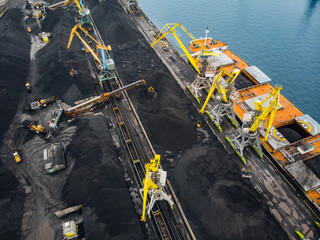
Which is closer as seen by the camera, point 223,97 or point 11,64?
point 223,97

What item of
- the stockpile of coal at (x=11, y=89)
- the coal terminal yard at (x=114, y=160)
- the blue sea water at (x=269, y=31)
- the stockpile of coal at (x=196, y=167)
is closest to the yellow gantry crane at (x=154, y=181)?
the coal terminal yard at (x=114, y=160)

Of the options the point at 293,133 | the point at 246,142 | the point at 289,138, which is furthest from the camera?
the point at 293,133

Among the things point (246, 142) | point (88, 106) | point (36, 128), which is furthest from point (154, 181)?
point (36, 128)

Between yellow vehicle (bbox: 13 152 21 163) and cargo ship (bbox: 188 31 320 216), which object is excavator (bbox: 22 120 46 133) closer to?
yellow vehicle (bbox: 13 152 21 163)

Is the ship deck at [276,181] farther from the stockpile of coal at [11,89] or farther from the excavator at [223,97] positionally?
the stockpile of coal at [11,89]

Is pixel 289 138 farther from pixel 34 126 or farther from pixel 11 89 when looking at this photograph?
pixel 11 89
